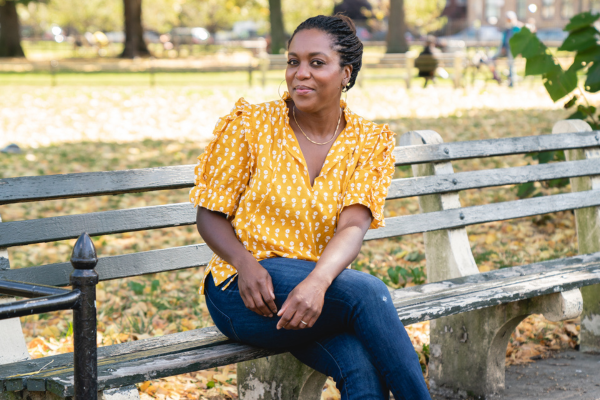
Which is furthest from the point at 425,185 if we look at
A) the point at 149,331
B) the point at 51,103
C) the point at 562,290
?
the point at 51,103

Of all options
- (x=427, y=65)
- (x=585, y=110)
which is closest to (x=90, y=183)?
(x=585, y=110)

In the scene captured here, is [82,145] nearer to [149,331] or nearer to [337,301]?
[149,331]

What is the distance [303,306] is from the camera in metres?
2.29

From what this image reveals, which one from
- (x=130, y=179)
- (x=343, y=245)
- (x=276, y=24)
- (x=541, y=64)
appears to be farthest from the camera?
(x=276, y=24)

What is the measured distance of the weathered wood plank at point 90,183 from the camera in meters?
2.61

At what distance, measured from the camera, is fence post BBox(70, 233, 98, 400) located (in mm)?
1800

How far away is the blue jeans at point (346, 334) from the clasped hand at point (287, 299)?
0.14 feet

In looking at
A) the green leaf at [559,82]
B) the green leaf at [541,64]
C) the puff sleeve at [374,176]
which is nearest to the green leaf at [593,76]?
the green leaf at [559,82]

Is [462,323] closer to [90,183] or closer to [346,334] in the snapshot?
[346,334]

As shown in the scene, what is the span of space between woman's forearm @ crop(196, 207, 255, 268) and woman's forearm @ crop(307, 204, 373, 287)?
255mm

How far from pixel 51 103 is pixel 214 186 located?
516 inches

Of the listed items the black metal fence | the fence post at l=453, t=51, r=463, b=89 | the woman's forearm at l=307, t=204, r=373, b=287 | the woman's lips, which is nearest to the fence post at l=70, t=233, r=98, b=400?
the black metal fence

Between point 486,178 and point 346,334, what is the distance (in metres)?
1.75

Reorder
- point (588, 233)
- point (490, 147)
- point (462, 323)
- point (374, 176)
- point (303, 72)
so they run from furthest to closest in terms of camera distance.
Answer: point (588, 233), point (490, 147), point (462, 323), point (374, 176), point (303, 72)
